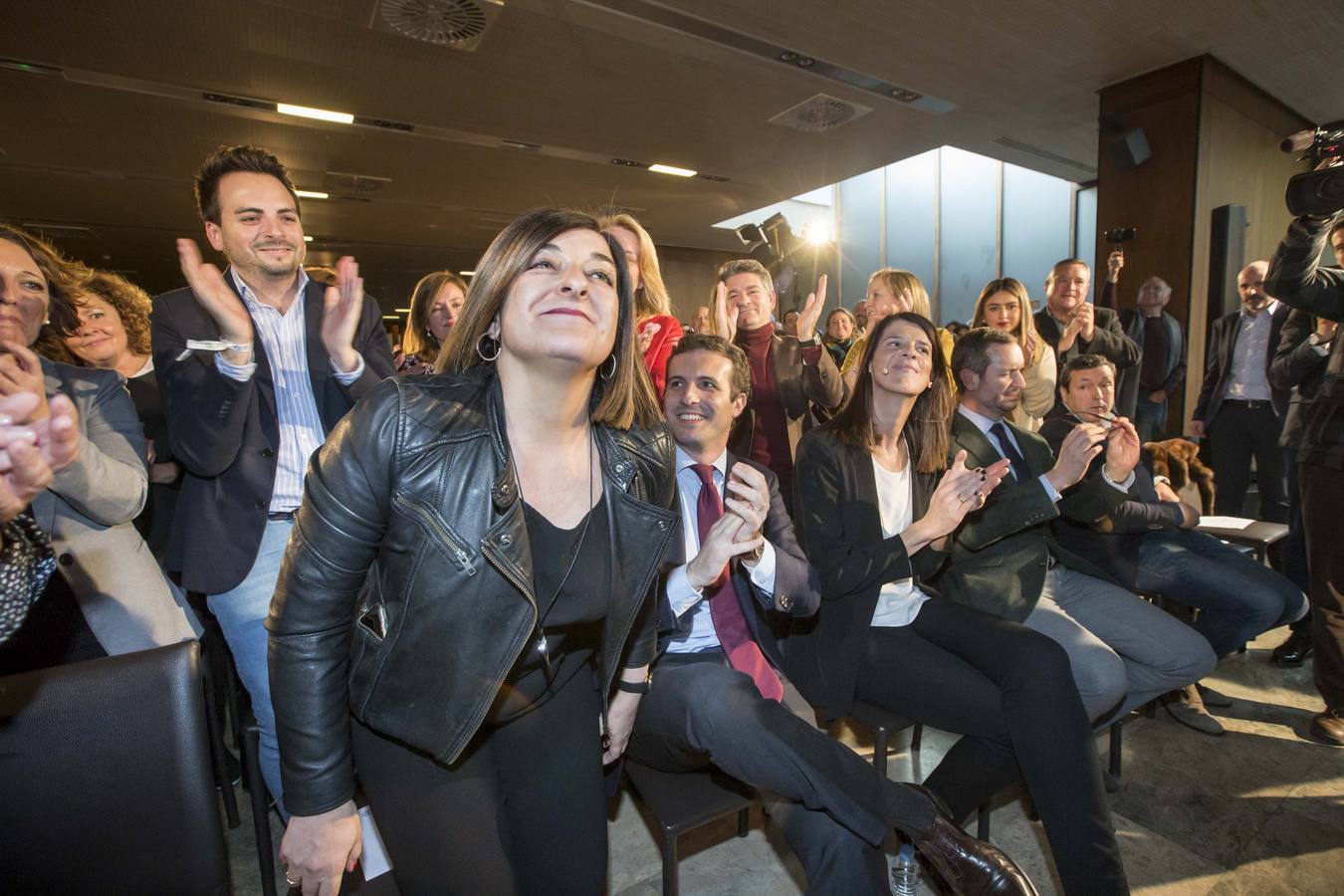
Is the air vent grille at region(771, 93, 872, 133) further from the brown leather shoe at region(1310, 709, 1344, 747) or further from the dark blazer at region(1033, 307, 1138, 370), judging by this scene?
the brown leather shoe at region(1310, 709, 1344, 747)

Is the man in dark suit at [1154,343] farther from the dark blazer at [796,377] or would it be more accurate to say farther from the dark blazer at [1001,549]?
the dark blazer at [1001,549]

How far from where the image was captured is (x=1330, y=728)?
7.54ft

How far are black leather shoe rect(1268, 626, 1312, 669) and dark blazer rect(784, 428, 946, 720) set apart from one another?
2.06m

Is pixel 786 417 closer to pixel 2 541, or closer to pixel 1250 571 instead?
pixel 1250 571

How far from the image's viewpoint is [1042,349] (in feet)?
10.6

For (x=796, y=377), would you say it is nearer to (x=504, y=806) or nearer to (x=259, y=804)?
(x=504, y=806)

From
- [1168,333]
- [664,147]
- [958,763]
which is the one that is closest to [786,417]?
[958,763]

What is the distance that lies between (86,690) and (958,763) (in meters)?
1.88

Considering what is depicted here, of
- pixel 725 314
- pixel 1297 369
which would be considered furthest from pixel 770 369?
pixel 1297 369

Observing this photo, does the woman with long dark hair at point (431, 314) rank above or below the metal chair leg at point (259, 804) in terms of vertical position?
above

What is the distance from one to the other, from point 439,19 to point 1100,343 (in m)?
4.32

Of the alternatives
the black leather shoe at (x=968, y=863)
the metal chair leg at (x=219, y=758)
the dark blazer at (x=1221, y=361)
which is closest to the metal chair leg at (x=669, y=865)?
the black leather shoe at (x=968, y=863)

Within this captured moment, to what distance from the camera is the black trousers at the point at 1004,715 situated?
60.1 inches

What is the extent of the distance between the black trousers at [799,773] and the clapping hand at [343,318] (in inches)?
44.1
